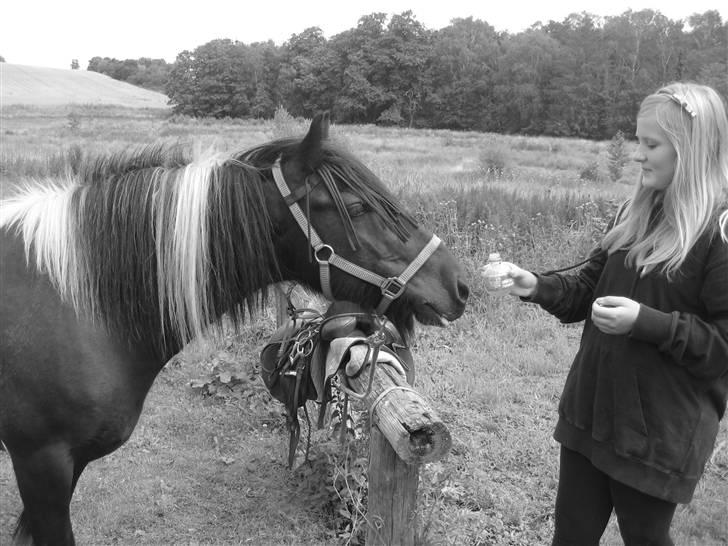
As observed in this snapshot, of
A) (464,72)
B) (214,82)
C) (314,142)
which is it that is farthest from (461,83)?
(314,142)

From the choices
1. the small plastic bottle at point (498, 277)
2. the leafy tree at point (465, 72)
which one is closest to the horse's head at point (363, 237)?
the small plastic bottle at point (498, 277)

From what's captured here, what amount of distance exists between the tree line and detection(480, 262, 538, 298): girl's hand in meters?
50.6

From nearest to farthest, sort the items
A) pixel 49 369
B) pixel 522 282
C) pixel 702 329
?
pixel 702 329 < pixel 49 369 < pixel 522 282

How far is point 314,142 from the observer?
201cm

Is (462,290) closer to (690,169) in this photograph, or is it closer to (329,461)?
(690,169)

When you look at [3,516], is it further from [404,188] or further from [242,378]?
[404,188]

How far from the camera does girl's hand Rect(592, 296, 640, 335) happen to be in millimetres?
1697

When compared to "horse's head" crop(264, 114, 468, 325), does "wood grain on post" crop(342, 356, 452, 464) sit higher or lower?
lower

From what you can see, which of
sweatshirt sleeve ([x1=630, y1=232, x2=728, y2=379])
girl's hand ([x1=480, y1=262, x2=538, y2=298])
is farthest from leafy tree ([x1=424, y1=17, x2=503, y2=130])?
sweatshirt sleeve ([x1=630, y1=232, x2=728, y2=379])

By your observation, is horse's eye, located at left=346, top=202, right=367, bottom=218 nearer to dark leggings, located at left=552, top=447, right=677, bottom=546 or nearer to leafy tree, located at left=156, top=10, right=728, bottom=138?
dark leggings, located at left=552, top=447, right=677, bottom=546

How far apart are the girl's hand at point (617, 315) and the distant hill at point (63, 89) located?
65.4 metres

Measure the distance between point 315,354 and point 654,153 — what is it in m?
1.85

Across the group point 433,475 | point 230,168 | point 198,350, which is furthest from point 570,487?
point 198,350

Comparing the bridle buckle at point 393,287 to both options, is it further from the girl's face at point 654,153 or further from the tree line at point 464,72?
the tree line at point 464,72
